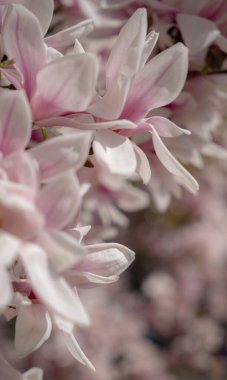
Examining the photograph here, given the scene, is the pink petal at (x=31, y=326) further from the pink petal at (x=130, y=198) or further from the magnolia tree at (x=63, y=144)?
the pink petal at (x=130, y=198)

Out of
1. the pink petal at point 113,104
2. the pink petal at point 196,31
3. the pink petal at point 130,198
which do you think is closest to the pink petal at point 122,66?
the pink petal at point 113,104

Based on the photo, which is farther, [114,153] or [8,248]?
[114,153]

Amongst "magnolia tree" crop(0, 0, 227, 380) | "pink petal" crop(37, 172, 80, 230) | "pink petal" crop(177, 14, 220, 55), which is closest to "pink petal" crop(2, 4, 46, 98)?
"magnolia tree" crop(0, 0, 227, 380)

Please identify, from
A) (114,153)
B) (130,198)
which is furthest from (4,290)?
(130,198)

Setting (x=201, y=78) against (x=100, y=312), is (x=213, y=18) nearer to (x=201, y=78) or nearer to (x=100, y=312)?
(x=201, y=78)

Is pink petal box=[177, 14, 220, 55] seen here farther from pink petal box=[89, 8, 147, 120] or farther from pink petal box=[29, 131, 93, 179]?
pink petal box=[29, 131, 93, 179]

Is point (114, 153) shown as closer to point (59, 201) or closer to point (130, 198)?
point (59, 201)

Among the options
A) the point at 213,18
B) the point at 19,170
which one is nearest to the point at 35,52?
the point at 19,170
